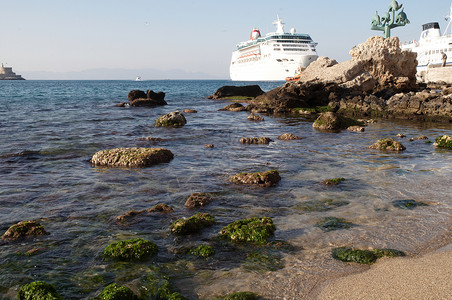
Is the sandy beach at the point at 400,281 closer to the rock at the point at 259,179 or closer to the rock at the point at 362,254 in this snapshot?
the rock at the point at 362,254

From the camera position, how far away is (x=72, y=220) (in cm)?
772

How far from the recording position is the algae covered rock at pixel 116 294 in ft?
15.9

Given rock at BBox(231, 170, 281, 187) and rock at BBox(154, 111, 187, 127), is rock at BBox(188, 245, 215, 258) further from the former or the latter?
rock at BBox(154, 111, 187, 127)

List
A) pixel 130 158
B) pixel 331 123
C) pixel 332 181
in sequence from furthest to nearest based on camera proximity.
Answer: pixel 331 123 → pixel 130 158 → pixel 332 181

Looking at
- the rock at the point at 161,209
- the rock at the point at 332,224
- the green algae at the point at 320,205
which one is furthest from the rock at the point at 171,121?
the rock at the point at 332,224

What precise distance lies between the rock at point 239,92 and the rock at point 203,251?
41747mm

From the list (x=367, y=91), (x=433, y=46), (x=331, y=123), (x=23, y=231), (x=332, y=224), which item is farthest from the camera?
(x=433, y=46)

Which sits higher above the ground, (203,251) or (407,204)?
(407,204)

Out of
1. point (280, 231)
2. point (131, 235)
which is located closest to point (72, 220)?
point (131, 235)

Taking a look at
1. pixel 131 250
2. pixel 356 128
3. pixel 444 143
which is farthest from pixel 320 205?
pixel 356 128

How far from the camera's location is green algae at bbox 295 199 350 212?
844 cm

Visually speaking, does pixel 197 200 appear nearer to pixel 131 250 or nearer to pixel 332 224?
pixel 131 250

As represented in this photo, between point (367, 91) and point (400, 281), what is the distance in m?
32.5

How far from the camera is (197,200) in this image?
877 cm
